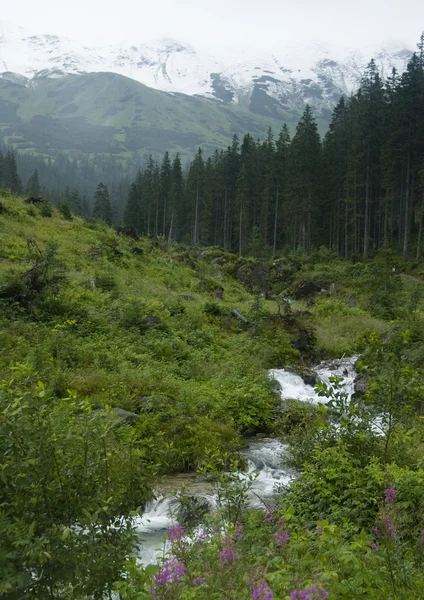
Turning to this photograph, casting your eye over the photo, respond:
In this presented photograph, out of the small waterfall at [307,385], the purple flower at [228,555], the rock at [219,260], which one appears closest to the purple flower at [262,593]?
the purple flower at [228,555]

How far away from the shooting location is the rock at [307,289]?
3262 centimetres

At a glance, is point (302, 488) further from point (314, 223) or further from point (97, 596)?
point (314, 223)

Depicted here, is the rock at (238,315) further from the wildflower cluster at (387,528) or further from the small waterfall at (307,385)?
the wildflower cluster at (387,528)

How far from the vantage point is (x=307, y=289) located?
33.0m

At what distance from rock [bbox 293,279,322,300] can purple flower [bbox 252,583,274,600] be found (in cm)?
2993

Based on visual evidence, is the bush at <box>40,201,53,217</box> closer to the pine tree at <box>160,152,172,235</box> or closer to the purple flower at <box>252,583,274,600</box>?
the purple flower at <box>252,583,274,600</box>

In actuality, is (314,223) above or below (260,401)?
above

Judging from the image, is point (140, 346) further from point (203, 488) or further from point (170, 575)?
point (170, 575)

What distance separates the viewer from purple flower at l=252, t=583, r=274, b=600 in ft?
9.98

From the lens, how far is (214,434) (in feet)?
34.3

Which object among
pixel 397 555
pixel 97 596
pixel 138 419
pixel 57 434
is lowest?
pixel 138 419

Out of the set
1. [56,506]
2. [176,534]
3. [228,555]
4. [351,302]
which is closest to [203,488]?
[176,534]

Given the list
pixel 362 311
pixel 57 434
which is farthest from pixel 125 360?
pixel 362 311

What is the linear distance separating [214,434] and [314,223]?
169 feet
